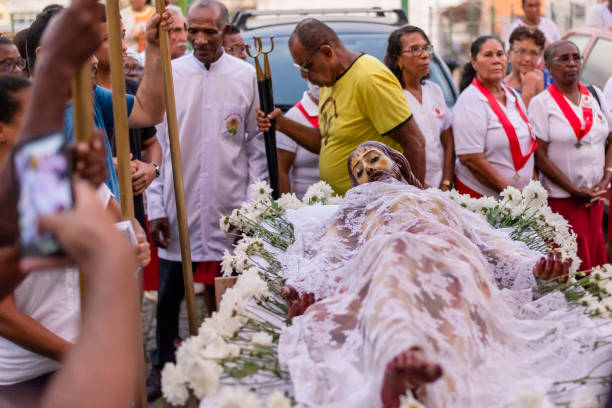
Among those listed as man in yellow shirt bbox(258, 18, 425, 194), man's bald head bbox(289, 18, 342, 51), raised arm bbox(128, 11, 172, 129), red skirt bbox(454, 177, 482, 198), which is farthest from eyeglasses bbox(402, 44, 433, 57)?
raised arm bbox(128, 11, 172, 129)

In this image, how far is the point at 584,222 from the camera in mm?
5688

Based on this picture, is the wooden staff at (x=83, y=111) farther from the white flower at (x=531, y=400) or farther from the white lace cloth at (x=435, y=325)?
the white flower at (x=531, y=400)

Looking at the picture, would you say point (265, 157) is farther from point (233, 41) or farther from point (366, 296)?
point (366, 296)

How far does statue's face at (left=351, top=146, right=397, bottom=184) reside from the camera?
3.89m

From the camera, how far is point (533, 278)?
3273mm

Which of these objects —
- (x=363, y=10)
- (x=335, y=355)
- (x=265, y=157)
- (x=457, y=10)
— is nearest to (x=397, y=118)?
(x=265, y=157)

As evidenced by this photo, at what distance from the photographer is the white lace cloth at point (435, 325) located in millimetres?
2320

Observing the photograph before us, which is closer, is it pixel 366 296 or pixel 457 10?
pixel 366 296

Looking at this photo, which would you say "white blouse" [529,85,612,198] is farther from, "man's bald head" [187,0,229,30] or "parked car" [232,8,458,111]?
"man's bald head" [187,0,229,30]

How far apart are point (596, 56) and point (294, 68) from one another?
124 inches

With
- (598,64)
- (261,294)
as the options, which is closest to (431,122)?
(261,294)

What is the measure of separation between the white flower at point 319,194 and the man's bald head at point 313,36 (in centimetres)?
82

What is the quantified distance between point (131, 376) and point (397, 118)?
126 inches

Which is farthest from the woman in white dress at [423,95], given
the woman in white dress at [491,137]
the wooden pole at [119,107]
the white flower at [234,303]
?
the wooden pole at [119,107]
